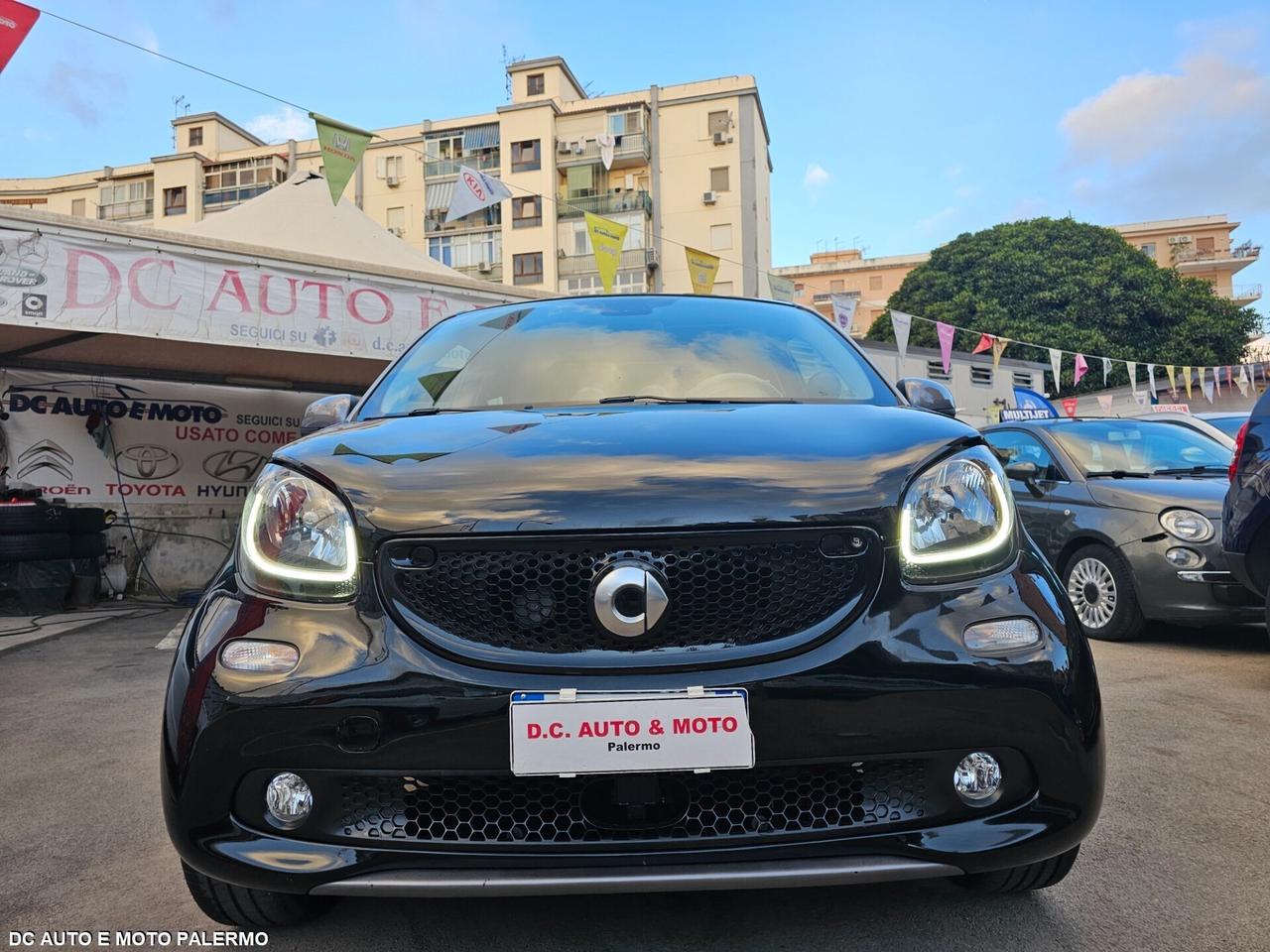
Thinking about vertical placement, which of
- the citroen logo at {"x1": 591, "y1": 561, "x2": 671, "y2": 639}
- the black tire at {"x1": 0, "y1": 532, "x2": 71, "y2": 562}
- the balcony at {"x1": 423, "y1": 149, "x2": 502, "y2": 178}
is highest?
the balcony at {"x1": 423, "y1": 149, "x2": 502, "y2": 178}

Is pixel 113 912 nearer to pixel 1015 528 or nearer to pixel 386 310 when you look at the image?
pixel 1015 528

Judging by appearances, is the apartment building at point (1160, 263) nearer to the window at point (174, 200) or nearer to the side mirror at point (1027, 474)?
the window at point (174, 200)

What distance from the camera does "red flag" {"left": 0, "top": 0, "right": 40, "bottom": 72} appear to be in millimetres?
6254

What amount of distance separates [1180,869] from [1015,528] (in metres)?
1.05

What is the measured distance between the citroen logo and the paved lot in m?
0.70

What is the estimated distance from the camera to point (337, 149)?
8664mm

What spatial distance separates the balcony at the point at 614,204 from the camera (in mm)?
38438

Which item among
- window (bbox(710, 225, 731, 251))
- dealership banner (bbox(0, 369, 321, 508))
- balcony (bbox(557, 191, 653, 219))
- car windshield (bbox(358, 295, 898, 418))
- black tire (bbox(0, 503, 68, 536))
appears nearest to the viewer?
car windshield (bbox(358, 295, 898, 418))

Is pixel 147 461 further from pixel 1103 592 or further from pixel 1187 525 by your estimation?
pixel 1187 525

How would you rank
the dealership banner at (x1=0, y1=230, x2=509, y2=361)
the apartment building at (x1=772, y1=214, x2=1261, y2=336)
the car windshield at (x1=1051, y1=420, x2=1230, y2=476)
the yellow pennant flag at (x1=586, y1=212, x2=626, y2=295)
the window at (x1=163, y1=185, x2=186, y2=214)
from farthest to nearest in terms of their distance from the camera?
the apartment building at (x1=772, y1=214, x2=1261, y2=336) → the window at (x1=163, y1=185, x2=186, y2=214) → the yellow pennant flag at (x1=586, y1=212, x2=626, y2=295) → the dealership banner at (x1=0, y1=230, x2=509, y2=361) → the car windshield at (x1=1051, y1=420, x2=1230, y2=476)

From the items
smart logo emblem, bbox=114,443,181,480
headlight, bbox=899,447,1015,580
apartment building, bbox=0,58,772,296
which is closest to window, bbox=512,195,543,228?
apartment building, bbox=0,58,772,296

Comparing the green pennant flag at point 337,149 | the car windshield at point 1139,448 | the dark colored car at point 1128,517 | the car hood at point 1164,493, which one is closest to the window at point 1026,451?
the dark colored car at point 1128,517

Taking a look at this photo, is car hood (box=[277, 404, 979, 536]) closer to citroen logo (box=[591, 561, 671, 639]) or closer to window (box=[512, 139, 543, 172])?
citroen logo (box=[591, 561, 671, 639])

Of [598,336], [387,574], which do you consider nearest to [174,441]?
[598,336]
